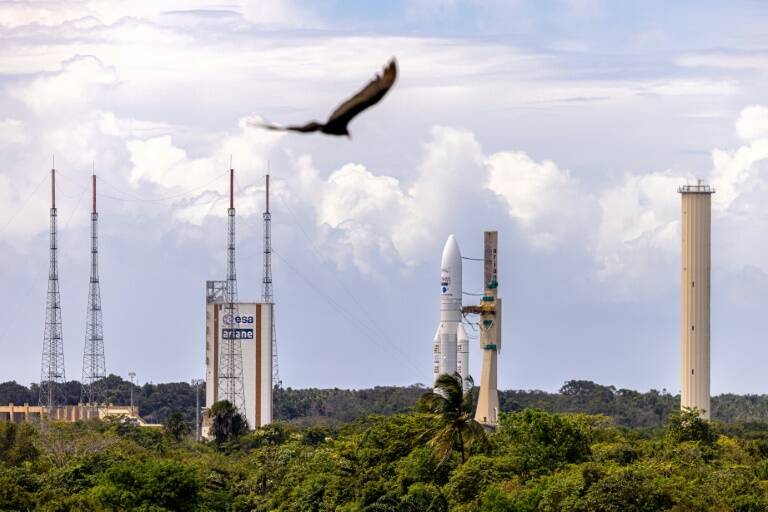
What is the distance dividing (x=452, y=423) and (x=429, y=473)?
3942 millimetres

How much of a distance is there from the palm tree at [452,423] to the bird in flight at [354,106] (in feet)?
217

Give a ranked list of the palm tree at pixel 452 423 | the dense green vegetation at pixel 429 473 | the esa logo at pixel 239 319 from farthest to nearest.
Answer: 1. the esa logo at pixel 239 319
2. the palm tree at pixel 452 423
3. the dense green vegetation at pixel 429 473

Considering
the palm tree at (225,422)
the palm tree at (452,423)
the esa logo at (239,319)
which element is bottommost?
the palm tree at (225,422)

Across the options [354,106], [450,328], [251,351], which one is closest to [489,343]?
[450,328]

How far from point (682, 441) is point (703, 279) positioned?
180 feet

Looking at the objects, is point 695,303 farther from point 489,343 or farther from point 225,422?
point 225,422

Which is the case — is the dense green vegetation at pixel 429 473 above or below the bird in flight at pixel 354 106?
below

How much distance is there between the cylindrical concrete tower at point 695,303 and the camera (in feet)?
552

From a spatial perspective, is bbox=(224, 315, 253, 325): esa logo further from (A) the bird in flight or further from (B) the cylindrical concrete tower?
(A) the bird in flight

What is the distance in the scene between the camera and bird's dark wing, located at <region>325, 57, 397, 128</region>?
27.1 meters

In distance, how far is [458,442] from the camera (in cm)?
9569

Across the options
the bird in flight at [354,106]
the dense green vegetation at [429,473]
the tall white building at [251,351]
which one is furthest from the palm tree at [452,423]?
the tall white building at [251,351]

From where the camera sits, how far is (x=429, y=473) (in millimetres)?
92625

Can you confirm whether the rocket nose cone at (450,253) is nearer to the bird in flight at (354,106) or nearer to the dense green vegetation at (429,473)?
the dense green vegetation at (429,473)
